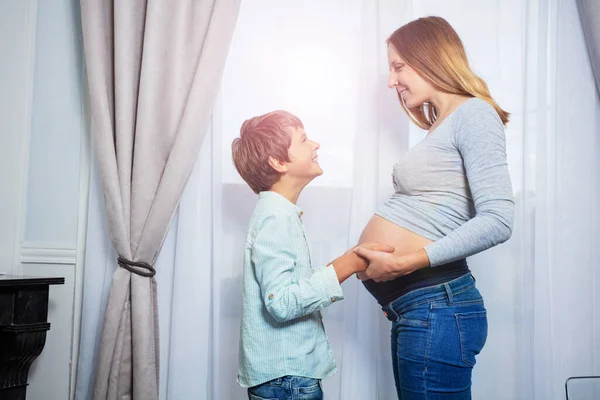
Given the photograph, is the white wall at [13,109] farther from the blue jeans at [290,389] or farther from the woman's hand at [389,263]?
the woman's hand at [389,263]

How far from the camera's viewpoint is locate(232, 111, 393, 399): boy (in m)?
1.26

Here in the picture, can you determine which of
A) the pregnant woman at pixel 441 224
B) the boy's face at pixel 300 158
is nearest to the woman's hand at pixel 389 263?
the pregnant woman at pixel 441 224

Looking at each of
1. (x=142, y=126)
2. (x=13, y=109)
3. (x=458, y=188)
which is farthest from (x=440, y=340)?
(x=13, y=109)

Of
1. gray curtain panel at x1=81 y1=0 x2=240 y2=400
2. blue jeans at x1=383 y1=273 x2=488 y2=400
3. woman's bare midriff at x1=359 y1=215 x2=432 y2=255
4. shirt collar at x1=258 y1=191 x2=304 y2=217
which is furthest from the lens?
gray curtain panel at x1=81 y1=0 x2=240 y2=400

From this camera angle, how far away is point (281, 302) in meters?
1.24

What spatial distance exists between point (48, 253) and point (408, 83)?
1.36 m

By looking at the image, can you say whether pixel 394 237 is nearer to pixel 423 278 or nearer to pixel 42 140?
pixel 423 278

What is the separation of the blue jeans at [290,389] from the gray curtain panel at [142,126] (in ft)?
2.00

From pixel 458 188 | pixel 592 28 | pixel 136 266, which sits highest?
pixel 592 28

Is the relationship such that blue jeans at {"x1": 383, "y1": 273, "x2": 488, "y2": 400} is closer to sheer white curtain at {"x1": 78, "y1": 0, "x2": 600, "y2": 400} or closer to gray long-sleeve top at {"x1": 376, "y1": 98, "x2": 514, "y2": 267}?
gray long-sleeve top at {"x1": 376, "y1": 98, "x2": 514, "y2": 267}

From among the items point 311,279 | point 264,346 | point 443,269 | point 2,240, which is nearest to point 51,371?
point 2,240

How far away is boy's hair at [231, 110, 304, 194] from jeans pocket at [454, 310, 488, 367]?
1.86 feet

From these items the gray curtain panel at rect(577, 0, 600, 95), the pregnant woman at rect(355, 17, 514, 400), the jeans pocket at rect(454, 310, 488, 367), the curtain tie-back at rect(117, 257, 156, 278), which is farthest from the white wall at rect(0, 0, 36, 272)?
the gray curtain panel at rect(577, 0, 600, 95)

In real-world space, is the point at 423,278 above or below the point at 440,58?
below
